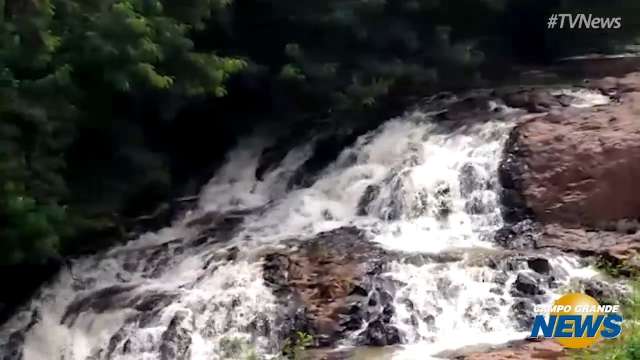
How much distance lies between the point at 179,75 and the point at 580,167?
12.4 feet

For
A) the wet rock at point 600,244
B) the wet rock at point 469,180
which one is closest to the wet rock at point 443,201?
the wet rock at point 469,180

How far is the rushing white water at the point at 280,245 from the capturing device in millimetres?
6758

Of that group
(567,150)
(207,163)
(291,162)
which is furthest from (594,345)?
(207,163)

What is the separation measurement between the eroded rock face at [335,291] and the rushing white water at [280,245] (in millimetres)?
112

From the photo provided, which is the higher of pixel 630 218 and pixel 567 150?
pixel 567 150

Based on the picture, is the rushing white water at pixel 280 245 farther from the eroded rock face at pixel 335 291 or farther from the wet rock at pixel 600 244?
the wet rock at pixel 600 244

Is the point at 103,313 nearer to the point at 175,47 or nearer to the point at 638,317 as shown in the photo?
the point at 175,47

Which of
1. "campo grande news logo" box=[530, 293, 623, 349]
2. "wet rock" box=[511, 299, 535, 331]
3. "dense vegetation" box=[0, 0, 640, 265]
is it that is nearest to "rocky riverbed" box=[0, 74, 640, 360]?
"wet rock" box=[511, 299, 535, 331]

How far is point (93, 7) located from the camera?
7.66m

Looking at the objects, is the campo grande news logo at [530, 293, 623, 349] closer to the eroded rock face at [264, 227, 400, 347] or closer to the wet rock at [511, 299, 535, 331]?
the wet rock at [511, 299, 535, 331]

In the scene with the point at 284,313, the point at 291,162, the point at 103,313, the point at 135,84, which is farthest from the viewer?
the point at 291,162

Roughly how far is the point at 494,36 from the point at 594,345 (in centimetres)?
790

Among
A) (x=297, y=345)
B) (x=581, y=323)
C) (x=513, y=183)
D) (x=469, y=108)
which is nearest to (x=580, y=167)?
(x=513, y=183)

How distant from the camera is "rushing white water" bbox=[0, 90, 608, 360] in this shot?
22.2 feet
